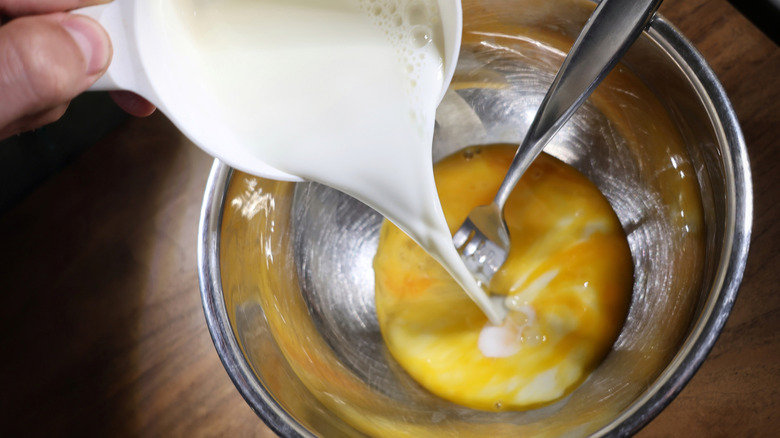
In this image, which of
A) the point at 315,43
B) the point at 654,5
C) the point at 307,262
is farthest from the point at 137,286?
the point at 654,5

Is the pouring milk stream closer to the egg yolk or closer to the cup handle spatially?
the cup handle

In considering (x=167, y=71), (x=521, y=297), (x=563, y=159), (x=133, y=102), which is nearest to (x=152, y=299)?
(x=133, y=102)

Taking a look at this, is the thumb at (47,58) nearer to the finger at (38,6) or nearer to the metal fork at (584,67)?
the finger at (38,6)

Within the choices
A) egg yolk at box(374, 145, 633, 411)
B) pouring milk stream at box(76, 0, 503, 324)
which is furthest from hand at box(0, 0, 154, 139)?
egg yolk at box(374, 145, 633, 411)

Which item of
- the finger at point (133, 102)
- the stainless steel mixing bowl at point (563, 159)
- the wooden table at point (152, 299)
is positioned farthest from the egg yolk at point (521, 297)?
the finger at point (133, 102)

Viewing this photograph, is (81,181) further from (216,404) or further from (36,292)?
(216,404)

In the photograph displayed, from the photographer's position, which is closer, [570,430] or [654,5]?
[654,5]

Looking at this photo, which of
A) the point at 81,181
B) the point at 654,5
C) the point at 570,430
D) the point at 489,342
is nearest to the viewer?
the point at 654,5
